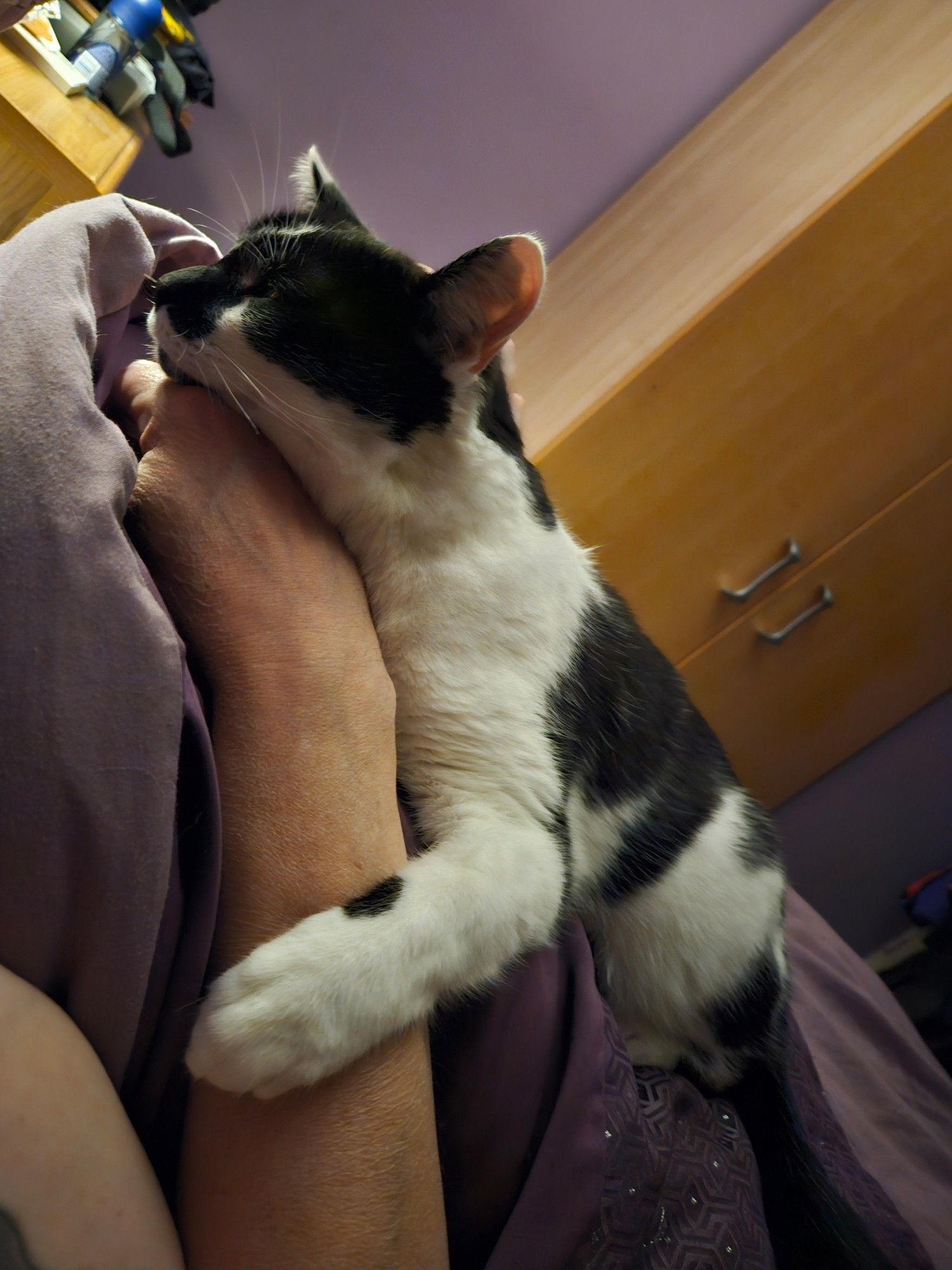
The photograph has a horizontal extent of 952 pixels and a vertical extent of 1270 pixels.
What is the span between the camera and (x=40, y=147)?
1.11 m

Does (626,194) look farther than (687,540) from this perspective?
Yes

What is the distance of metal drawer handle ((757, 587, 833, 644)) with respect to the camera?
192 centimetres

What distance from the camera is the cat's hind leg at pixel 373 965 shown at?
534mm

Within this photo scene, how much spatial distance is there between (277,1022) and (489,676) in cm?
38

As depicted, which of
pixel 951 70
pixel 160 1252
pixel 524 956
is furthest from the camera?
pixel 951 70

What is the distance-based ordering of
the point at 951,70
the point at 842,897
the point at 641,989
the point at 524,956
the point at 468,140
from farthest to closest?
the point at 842,897 < the point at 468,140 < the point at 951,70 < the point at 641,989 < the point at 524,956

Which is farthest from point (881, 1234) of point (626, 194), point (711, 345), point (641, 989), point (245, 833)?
point (626, 194)

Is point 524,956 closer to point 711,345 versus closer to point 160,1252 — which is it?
point 160,1252

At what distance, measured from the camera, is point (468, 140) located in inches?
82.5

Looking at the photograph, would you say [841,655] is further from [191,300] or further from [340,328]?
[191,300]

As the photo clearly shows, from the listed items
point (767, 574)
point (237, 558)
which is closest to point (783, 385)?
point (767, 574)

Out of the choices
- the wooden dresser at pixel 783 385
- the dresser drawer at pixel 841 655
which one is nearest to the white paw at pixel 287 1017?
the wooden dresser at pixel 783 385

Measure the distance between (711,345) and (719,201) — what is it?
1.75 ft

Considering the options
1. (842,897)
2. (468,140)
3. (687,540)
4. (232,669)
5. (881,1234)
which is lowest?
(842,897)
